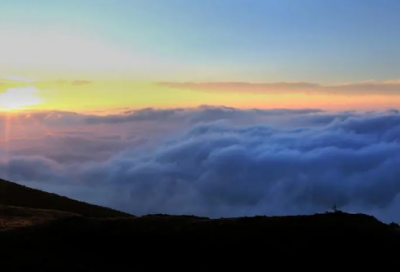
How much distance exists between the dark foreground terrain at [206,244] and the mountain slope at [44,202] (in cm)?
1948

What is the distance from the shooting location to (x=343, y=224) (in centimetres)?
1923

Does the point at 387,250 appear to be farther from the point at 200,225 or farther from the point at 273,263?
the point at 200,225

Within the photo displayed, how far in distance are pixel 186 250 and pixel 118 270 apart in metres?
2.63

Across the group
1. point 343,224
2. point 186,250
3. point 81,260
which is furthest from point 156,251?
point 343,224

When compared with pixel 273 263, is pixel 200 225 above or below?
above

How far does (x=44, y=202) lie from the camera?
1727 inches

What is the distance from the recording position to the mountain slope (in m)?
41.7

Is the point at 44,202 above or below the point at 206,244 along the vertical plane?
above

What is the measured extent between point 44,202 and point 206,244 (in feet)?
94.2

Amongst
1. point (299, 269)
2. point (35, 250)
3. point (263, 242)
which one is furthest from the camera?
point (35, 250)

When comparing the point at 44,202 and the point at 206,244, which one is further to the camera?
the point at 44,202

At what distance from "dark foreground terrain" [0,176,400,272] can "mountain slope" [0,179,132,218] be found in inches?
767

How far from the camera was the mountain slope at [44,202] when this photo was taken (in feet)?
137

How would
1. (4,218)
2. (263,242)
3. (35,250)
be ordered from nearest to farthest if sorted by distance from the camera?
(263,242) → (35,250) → (4,218)
